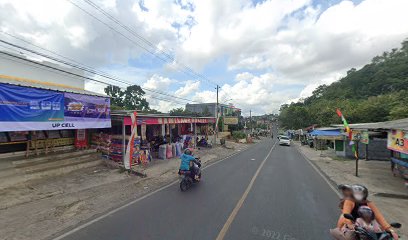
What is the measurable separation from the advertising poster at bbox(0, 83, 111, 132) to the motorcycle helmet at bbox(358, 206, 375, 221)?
11944mm

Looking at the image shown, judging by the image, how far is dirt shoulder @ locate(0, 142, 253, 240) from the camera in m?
6.19

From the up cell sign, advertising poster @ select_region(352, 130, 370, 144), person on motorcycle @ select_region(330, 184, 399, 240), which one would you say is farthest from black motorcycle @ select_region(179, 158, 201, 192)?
advertising poster @ select_region(352, 130, 370, 144)

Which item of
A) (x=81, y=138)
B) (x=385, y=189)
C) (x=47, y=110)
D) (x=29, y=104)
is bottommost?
(x=385, y=189)

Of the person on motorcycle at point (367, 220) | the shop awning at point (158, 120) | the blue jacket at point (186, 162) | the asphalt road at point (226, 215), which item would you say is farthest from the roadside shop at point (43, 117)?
the person on motorcycle at point (367, 220)

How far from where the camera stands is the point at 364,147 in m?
21.3

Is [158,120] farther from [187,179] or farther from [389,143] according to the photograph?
[389,143]

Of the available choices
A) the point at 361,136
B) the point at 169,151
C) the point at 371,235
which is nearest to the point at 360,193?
the point at 371,235

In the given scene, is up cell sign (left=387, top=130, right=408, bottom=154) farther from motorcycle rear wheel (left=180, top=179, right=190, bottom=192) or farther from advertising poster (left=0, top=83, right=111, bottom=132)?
advertising poster (left=0, top=83, right=111, bottom=132)

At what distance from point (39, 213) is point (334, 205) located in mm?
9206

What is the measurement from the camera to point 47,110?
1132 centimetres

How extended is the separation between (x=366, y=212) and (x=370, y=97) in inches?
2176

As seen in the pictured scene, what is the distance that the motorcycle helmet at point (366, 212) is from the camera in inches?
159

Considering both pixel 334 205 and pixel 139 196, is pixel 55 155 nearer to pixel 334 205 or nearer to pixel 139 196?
pixel 139 196

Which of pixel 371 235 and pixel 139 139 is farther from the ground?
pixel 139 139
